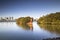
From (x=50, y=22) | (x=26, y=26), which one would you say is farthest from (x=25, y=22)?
(x=50, y=22)

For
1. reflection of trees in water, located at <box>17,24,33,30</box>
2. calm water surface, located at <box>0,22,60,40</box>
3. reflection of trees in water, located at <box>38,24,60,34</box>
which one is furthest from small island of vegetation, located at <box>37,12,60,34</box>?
reflection of trees in water, located at <box>17,24,33,30</box>

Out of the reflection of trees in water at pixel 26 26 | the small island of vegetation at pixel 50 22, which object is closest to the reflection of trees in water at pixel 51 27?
the small island of vegetation at pixel 50 22

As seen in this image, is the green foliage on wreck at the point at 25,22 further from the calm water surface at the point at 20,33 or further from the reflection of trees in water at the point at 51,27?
the reflection of trees in water at the point at 51,27

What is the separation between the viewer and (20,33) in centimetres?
347

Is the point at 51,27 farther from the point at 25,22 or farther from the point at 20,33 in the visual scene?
the point at 20,33

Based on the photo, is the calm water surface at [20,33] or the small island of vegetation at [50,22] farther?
the small island of vegetation at [50,22]

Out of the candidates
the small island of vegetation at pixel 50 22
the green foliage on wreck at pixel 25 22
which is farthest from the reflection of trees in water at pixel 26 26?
the small island of vegetation at pixel 50 22

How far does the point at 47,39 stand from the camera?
3.44 meters

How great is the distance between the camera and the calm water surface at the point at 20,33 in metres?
3.44

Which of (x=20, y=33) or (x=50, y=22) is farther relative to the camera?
(x=50, y=22)

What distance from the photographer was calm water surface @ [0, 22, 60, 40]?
3439 mm

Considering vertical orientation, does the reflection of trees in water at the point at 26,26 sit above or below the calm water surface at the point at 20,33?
above

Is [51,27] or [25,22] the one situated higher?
[25,22]

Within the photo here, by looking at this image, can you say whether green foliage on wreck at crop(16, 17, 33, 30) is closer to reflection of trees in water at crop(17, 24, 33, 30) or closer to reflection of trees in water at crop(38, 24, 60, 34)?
reflection of trees in water at crop(17, 24, 33, 30)
